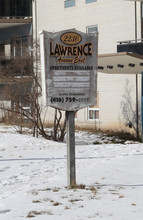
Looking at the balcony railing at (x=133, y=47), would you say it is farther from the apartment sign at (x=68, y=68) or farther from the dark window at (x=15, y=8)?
the dark window at (x=15, y=8)

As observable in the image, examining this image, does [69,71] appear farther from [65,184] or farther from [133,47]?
[133,47]

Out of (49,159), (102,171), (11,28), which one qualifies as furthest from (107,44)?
(102,171)

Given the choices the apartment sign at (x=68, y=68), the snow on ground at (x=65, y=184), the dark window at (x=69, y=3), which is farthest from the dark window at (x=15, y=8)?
the apartment sign at (x=68, y=68)

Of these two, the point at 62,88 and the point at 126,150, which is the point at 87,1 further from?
the point at 62,88

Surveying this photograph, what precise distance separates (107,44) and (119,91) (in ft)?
9.51

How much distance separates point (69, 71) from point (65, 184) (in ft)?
8.02

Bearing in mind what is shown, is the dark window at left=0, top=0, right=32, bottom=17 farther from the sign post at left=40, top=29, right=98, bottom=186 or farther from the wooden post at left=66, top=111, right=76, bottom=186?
the wooden post at left=66, top=111, right=76, bottom=186

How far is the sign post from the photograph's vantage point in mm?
8609

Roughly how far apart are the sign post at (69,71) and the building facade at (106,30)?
14.1 m

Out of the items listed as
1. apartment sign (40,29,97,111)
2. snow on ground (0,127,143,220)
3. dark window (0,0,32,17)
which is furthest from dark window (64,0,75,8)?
apartment sign (40,29,97,111)

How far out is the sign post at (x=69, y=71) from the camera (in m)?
8.61

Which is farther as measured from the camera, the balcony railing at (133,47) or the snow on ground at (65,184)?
the balcony railing at (133,47)

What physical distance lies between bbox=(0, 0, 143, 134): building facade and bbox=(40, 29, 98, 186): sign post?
14.1m

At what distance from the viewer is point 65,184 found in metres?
9.51
